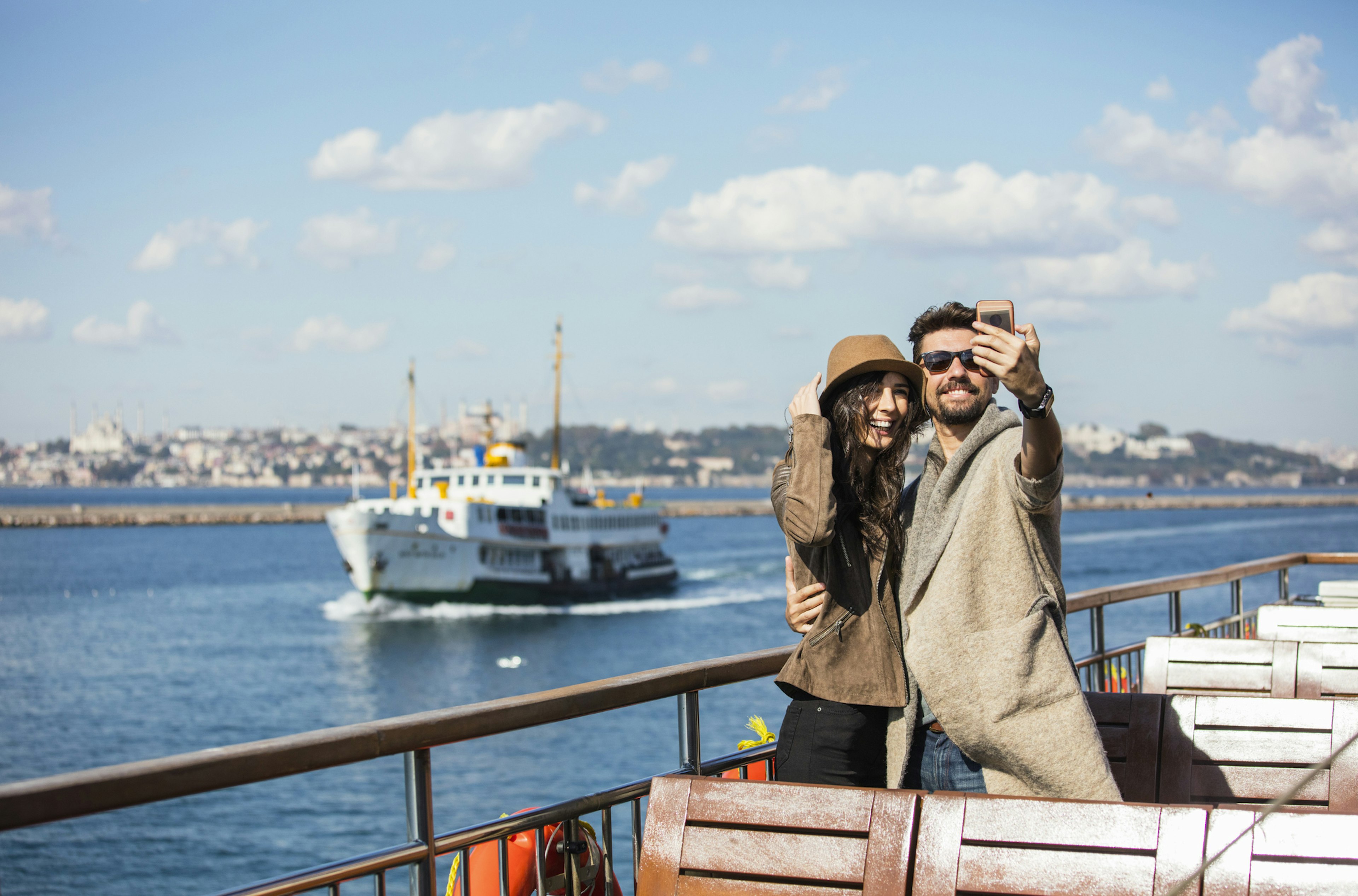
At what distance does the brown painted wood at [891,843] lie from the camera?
218 centimetres

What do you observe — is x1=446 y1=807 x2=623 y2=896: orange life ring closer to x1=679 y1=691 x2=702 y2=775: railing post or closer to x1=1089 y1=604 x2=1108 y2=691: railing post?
x1=679 y1=691 x2=702 y2=775: railing post

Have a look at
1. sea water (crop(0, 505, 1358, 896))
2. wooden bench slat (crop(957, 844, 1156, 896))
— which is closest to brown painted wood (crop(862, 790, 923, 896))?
wooden bench slat (crop(957, 844, 1156, 896))

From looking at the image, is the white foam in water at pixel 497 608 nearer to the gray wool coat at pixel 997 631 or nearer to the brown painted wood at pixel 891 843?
the gray wool coat at pixel 997 631

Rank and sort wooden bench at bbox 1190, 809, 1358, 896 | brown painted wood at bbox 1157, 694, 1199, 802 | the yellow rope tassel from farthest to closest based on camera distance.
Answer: the yellow rope tassel, brown painted wood at bbox 1157, 694, 1199, 802, wooden bench at bbox 1190, 809, 1358, 896

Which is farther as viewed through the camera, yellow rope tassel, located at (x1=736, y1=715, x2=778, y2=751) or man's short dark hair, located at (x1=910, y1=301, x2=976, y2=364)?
yellow rope tassel, located at (x1=736, y1=715, x2=778, y2=751)

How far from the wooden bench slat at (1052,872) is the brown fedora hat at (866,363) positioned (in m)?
1.09

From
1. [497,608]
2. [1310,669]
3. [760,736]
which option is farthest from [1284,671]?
[497,608]

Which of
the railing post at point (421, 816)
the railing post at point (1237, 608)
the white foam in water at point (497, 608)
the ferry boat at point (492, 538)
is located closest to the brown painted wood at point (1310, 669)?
the railing post at point (1237, 608)

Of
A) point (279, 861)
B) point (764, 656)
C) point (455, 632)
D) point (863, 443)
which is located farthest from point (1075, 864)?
point (455, 632)

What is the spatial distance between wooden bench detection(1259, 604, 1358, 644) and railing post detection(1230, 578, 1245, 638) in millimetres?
1582

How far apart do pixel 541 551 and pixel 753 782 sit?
5638 centimetres

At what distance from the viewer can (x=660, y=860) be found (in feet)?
7.67

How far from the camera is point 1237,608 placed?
838 cm

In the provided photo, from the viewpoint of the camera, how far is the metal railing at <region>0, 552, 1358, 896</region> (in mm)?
1875
